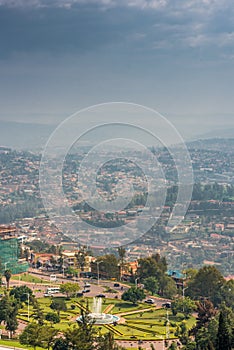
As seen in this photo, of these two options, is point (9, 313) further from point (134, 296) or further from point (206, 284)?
point (206, 284)

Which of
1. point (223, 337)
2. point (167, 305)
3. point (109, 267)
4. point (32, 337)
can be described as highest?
point (223, 337)

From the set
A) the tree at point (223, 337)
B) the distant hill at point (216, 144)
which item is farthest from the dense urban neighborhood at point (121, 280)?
the distant hill at point (216, 144)

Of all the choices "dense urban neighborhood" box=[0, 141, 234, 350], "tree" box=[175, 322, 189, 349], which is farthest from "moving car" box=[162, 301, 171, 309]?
"tree" box=[175, 322, 189, 349]

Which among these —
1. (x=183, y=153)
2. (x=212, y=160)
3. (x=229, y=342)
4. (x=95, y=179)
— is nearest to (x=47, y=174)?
(x=95, y=179)

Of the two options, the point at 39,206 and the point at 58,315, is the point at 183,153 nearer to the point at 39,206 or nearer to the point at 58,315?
the point at 58,315

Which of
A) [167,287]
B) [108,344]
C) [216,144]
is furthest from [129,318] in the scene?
[216,144]

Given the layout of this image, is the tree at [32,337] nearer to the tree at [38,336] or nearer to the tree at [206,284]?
the tree at [38,336]

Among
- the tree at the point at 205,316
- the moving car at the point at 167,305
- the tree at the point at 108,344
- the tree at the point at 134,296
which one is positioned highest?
the tree at the point at 108,344

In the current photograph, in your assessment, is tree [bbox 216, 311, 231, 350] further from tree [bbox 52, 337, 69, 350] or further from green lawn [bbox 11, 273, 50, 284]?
green lawn [bbox 11, 273, 50, 284]

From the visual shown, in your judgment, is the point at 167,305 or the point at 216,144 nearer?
the point at 167,305

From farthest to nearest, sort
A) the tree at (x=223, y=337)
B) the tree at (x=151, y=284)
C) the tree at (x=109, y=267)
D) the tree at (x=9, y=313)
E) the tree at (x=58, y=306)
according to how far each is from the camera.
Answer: the tree at (x=109, y=267) → the tree at (x=151, y=284) → the tree at (x=58, y=306) → the tree at (x=9, y=313) → the tree at (x=223, y=337)

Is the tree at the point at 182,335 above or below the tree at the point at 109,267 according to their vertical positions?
below
